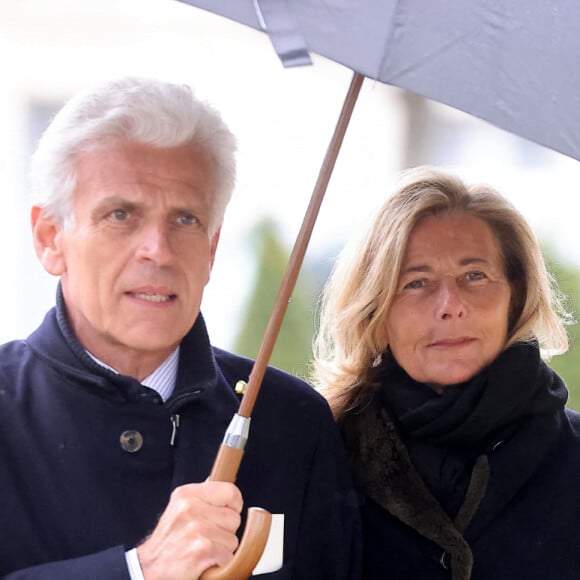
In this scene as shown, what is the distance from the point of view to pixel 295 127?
995 centimetres

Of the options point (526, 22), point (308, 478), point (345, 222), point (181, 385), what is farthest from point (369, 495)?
point (345, 222)

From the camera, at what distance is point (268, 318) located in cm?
750

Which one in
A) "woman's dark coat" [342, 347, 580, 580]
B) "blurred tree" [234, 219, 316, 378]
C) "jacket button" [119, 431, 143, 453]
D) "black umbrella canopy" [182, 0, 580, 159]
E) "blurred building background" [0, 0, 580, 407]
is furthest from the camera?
"blurred building background" [0, 0, 580, 407]

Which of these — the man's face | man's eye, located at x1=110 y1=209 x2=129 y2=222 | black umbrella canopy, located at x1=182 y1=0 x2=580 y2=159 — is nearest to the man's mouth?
the man's face

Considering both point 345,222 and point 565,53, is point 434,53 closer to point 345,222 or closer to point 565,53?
point 565,53

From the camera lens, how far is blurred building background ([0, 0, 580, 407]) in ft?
24.7

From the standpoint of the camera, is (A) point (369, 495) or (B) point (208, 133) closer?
(B) point (208, 133)

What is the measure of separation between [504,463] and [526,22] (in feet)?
4.02

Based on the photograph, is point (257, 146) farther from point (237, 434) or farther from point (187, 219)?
point (237, 434)

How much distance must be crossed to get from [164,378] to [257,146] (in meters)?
7.33

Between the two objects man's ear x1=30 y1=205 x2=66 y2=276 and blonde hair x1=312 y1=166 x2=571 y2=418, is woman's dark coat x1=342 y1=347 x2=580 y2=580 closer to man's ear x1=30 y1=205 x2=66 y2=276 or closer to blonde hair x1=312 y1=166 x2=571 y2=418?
blonde hair x1=312 y1=166 x2=571 y2=418

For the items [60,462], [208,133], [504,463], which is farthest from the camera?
[504,463]

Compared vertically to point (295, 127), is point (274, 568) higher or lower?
lower

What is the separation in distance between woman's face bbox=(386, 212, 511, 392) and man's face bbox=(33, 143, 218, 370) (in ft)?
2.31
